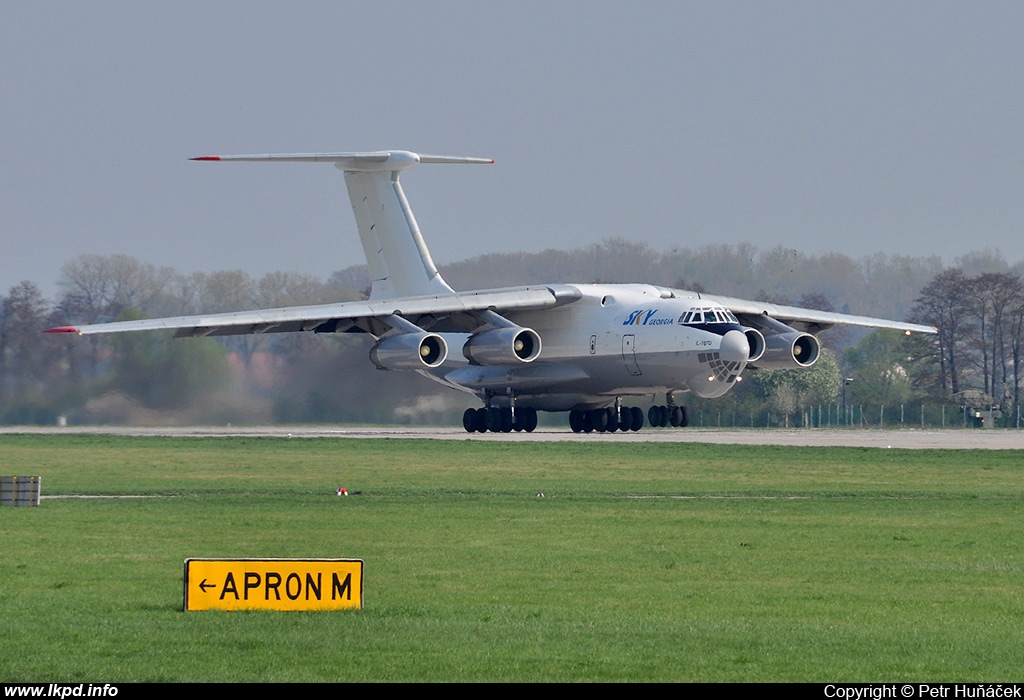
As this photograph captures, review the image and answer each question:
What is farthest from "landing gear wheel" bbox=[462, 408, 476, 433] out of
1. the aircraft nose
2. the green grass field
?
the green grass field

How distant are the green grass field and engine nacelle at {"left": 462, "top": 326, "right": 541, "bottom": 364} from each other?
774 centimetres

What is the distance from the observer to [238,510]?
63.9 feet

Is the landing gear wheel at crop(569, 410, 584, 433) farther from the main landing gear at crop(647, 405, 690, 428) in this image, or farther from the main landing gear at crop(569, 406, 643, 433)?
the main landing gear at crop(647, 405, 690, 428)

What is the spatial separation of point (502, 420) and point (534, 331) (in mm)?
3088

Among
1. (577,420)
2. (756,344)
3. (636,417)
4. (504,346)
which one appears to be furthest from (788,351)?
(504,346)

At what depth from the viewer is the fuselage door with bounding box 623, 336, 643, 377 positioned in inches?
1410

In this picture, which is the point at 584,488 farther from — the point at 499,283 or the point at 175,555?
the point at 499,283

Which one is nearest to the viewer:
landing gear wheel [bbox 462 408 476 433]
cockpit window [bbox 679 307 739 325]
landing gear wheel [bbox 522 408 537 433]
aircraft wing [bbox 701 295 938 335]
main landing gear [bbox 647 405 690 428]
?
cockpit window [bbox 679 307 739 325]

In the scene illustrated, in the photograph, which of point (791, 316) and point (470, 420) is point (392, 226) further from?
point (791, 316)

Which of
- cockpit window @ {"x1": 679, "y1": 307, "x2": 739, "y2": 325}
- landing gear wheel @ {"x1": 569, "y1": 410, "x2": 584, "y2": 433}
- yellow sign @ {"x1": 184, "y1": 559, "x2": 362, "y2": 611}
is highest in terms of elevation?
cockpit window @ {"x1": 679, "y1": 307, "x2": 739, "y2": 325}

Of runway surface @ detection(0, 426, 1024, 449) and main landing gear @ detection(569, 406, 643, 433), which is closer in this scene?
runway surface @ detection(0, 426, 1024, 449)

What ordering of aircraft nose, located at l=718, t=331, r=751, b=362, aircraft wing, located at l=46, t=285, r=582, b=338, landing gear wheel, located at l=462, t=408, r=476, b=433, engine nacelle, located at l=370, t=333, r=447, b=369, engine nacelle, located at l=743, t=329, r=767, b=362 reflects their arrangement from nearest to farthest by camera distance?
aircraft wing, located at l=46, t=285, r=582, b=338
aircraft nose, located at l=718, t=331, r=751, b=362
engine nacelle, located at l=370, t=333, r=447, b=369
engine nacelle, located at l=743, t=329, r=767, b=362
landing gear wheel, located at l=462, t=408, r=476, b=433

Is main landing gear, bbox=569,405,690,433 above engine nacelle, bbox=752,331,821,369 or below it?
below

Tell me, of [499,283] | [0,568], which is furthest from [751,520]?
[499,283]
